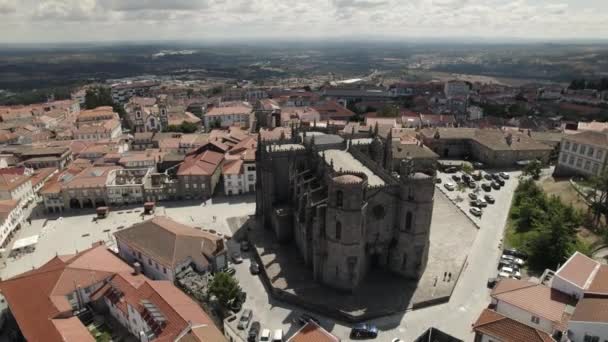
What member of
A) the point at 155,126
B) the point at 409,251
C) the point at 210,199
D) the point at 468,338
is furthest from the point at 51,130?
the point at 468,338

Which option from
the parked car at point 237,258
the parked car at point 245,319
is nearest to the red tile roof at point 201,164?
the parked car at point 237,258

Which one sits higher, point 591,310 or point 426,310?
point 591,310

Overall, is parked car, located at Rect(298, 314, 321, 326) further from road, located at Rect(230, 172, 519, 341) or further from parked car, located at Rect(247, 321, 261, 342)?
parked car, located at Rect(247, 321, 261, 342)

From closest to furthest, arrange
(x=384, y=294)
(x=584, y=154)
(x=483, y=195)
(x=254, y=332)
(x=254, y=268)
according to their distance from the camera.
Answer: (x=254, y=332), (x=384, y=294), (x=254, y=268), (x=584, y=154), (x=483, y=195)

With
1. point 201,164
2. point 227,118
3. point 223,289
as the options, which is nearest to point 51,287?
point 223,289

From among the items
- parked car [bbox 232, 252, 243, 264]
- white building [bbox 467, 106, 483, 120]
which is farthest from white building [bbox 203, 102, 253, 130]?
white building [bbox 467, 106, 483, 120]

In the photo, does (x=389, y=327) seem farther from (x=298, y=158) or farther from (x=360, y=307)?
(x=298, y=158)

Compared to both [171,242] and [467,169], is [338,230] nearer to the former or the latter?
[171,242]
